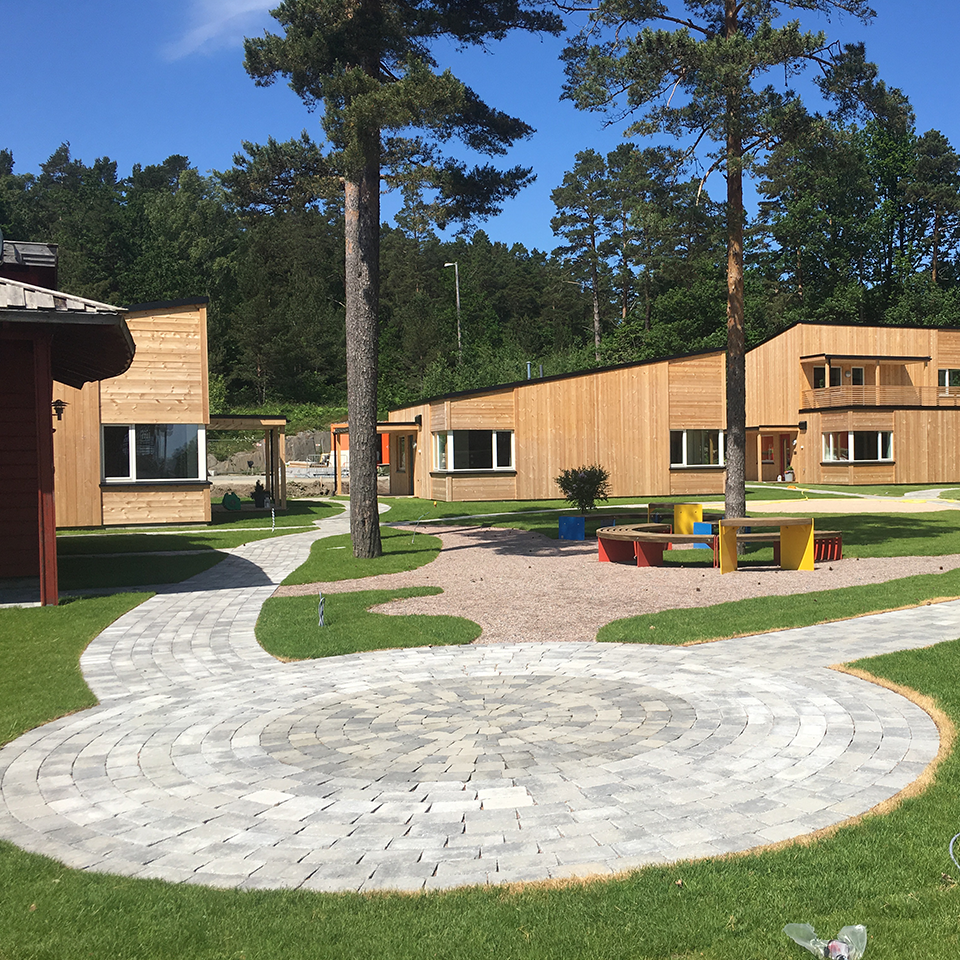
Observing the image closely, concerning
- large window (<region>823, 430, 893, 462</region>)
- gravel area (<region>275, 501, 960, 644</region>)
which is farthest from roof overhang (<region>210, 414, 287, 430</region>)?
large window (<region>823, 430, 893, 462</region>)

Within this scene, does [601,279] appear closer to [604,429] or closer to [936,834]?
[604,429]

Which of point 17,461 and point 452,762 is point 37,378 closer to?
point 17,461

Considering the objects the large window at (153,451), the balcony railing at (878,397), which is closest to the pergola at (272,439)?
the large window at (153,451)

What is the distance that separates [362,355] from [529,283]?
57.2 m

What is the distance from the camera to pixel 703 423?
31688 mm

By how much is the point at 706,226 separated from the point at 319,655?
10.9m

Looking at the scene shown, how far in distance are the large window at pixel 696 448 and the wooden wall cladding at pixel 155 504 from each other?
55.9ft

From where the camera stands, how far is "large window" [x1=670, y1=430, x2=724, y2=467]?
104 feet

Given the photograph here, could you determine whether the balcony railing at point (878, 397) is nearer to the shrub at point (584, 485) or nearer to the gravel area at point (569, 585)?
the shrub at point (584, 485)

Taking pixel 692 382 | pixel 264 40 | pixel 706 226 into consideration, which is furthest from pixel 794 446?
pixel 264 40

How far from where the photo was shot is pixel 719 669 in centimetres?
709

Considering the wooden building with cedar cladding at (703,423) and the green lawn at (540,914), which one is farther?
the wooden building with cedar cladding at (703,423)

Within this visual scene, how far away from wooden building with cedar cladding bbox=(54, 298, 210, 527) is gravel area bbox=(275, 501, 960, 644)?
913 cm

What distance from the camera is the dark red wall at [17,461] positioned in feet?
42.1
